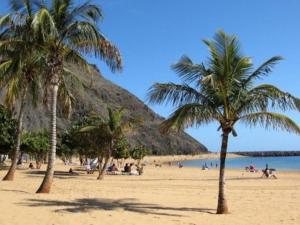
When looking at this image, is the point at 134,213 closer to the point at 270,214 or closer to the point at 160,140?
the point at 270,214

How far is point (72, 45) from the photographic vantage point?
1680 cm

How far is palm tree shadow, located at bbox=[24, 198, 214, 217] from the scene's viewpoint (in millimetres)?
13070

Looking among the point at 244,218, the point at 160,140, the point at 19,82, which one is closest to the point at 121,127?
the point at 19,82

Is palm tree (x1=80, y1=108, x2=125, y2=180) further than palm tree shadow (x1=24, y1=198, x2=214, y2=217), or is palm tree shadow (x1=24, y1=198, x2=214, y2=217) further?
palm tree (x1=80, y1=108, x2=125, y2=180)

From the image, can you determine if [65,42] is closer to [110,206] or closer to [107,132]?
[110,206]

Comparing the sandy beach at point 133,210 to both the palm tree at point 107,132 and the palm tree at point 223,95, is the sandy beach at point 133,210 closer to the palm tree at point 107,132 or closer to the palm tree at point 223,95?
the palm tree at point 223,95

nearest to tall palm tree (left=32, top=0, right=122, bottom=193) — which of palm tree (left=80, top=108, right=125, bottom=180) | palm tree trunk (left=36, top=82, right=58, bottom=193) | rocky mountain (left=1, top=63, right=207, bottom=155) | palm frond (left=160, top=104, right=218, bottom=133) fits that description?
palm tree trunk (left=36, top=82, right=58, bottom=193)

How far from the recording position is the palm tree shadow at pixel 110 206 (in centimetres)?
1307


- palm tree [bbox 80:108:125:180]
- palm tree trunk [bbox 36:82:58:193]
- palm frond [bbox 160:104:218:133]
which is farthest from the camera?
palm tree [bbox 80:108:125:180]

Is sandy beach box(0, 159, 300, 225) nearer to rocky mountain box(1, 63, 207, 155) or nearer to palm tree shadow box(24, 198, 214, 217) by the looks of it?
palm tree shadow box(24, 198, 214, 217)

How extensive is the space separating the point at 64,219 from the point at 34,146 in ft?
124

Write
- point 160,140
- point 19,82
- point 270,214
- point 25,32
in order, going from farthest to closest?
point 160,140, point 19,82, point 25,32, point 270,214

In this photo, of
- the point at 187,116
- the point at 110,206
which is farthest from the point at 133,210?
the point at 187,116

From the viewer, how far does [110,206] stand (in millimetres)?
14039
